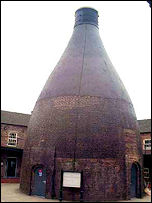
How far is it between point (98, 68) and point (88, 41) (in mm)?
3099

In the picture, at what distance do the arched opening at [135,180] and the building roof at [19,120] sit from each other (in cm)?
1150

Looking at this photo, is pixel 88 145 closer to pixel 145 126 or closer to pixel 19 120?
pixel 145 126

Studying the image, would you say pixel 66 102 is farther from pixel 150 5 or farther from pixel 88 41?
pixel 150 5

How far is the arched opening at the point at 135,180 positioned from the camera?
18.2 meters

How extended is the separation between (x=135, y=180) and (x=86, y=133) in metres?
5.09

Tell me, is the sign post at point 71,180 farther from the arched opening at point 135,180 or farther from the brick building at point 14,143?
the brick building at point 14,143

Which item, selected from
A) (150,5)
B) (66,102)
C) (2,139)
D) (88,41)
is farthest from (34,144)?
(150,5)

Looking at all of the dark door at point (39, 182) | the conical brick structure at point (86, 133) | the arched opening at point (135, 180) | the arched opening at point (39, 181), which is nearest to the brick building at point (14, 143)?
the arched opening at point (135, 180)

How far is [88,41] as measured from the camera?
21922mm

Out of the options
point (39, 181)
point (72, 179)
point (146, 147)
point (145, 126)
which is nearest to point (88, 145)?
point (72, 179)

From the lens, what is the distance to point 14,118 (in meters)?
32.0

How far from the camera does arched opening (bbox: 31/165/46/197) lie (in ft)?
57.8

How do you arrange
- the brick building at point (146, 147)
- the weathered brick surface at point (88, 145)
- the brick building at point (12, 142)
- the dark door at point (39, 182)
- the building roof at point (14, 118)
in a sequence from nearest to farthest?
the weathered brick surface at point (88, 145) < the dark door at point (39, 182) < the brick building at point (146, 147) < the brick building at point (12, 142) < the building roof at point (14, 118)

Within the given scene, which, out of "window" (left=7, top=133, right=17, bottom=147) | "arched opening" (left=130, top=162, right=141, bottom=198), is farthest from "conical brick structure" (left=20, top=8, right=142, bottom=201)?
"window" (left=7, top=133, right=17, bottom=147)
